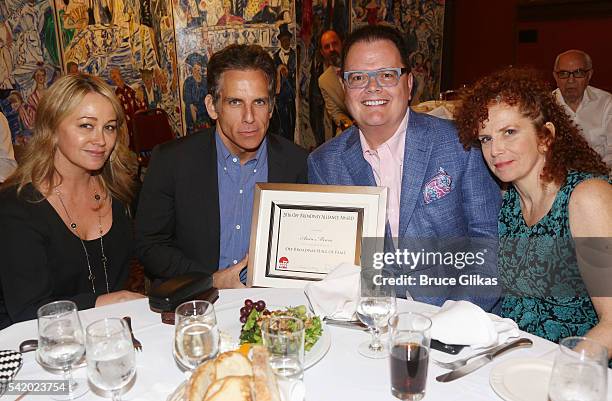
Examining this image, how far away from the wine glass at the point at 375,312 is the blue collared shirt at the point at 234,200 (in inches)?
53.7

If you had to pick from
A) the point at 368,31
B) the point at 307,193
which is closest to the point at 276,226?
the point at 307,193

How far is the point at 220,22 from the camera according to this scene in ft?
23.7

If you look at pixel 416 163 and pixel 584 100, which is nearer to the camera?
pixel 416 163

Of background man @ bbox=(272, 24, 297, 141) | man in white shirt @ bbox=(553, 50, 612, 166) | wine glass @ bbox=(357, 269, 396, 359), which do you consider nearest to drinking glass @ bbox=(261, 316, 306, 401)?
wine glass @ bbox=(357, 269, 396, 359)

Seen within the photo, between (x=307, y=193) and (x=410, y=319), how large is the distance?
98 centimetres

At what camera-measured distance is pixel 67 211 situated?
2660mm

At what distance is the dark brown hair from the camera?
110 inches

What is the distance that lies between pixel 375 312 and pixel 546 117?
126cm

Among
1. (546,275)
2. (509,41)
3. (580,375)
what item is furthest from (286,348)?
(509,41)

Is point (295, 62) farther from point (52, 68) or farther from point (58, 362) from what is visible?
point (58, 362)

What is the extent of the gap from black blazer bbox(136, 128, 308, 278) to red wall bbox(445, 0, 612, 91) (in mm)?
8762

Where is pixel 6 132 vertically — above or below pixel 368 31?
below

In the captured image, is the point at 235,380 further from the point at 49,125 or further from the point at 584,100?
the point at 584,100

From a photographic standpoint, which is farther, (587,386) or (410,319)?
(410,319)
